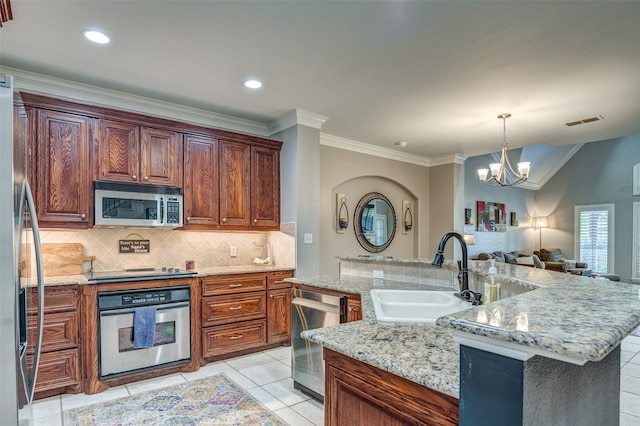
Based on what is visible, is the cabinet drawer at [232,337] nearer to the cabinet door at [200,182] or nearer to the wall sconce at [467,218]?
the cabinet door at [200,182]

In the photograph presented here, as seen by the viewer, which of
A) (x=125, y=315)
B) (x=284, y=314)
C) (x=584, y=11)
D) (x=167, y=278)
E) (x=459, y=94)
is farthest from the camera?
(x=284, y=314)

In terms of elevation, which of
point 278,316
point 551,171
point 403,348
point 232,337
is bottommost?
point 232,337

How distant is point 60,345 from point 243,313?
1591 mm

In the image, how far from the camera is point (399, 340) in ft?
4.62

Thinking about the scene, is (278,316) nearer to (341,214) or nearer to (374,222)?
(341,214)

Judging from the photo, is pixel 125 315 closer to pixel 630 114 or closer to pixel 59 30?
pixel 59 30

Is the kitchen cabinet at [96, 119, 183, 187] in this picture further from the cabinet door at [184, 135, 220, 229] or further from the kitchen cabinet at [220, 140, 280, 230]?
the kitchen cabinet at [220, 140, 280, 230]

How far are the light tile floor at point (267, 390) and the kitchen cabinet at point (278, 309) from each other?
7.7 inches

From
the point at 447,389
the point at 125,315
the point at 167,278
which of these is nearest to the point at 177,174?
the point at 167,278

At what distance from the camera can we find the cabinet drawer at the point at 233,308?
365cm

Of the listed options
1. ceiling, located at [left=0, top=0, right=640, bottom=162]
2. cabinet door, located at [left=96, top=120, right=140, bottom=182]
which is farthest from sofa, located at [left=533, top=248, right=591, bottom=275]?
cabinet door, located at [left=96, top=120, right=140, bottom=182]

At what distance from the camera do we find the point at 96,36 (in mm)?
2604

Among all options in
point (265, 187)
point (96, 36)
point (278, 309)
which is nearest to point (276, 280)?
point (278, 309)

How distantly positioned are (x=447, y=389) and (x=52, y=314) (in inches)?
124
